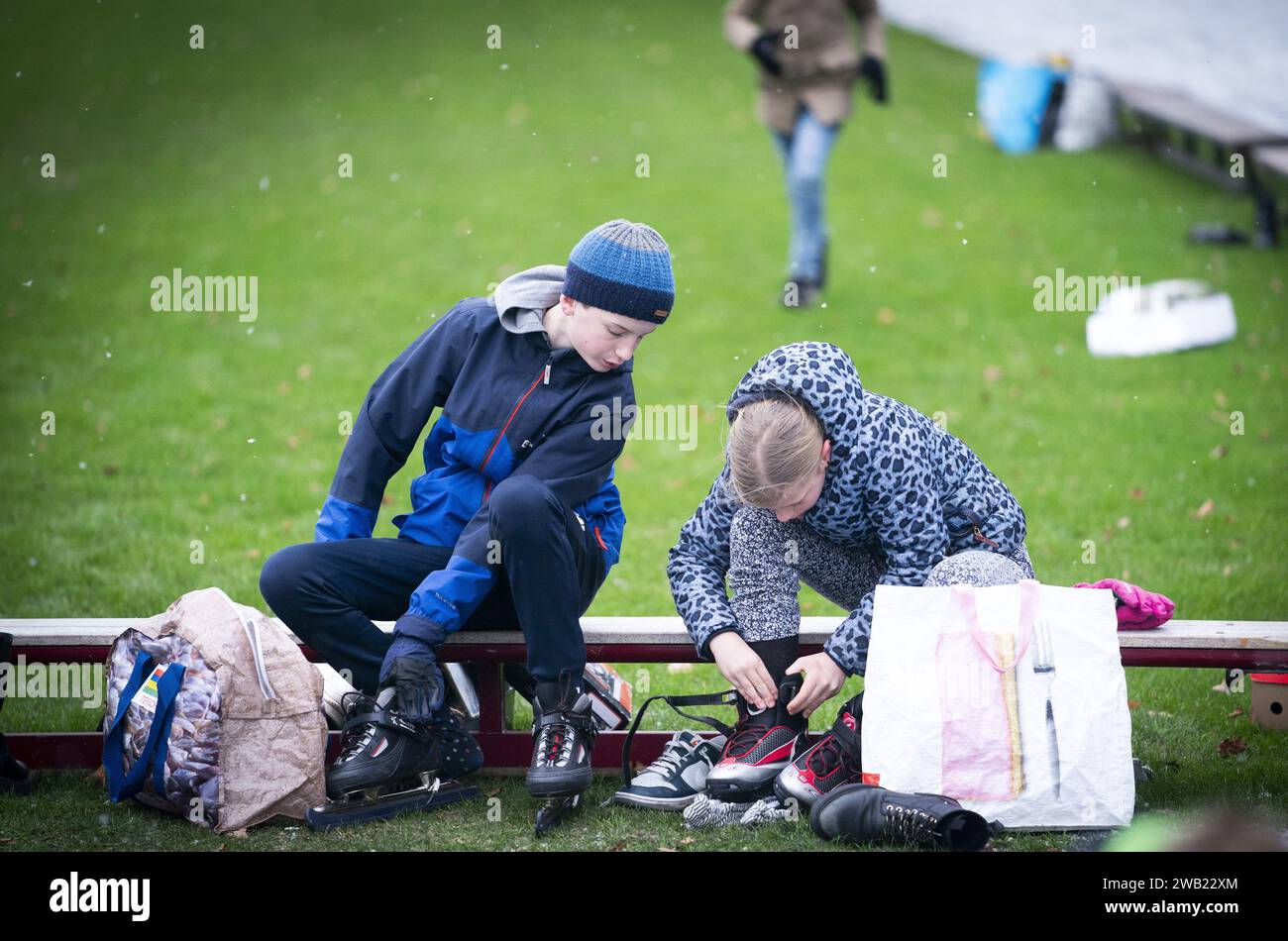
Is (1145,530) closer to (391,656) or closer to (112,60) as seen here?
(391,656)

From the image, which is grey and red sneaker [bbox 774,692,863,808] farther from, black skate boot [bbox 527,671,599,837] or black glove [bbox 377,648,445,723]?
black glove [bbox 377,648,445,723]

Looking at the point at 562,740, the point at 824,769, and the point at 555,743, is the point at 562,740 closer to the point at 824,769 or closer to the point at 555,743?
the point at 555,743

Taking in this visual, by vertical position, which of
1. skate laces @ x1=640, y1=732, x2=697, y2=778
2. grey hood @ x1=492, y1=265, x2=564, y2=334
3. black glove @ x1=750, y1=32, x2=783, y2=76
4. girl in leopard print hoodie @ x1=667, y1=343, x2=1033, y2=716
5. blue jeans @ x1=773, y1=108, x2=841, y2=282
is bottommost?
skate laces @ x1=640, y1=732, x2=697, y2=778

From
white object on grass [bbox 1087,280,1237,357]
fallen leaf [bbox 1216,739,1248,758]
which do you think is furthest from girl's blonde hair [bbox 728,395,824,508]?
white object on grass [bbox 1087,280,1237,357]

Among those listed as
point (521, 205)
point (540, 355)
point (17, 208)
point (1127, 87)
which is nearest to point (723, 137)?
point (521, 205)

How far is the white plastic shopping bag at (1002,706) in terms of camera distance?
3.04 metres

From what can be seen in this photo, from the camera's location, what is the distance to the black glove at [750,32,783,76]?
740 cm

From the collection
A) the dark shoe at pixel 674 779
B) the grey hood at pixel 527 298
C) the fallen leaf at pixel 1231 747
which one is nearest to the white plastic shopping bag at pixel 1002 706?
the dark shoe at pixel 674 779

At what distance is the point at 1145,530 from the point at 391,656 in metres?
3.46

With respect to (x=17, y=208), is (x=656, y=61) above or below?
above

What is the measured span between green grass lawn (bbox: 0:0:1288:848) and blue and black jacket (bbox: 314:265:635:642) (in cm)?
76

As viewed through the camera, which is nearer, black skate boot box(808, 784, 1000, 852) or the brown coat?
black skate boot box(808, 784, 1000, 852)

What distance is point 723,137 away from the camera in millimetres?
11797

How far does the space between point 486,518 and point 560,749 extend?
1.85 ft
